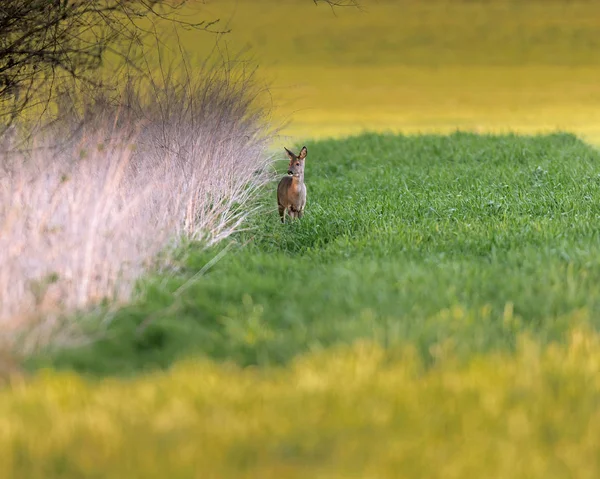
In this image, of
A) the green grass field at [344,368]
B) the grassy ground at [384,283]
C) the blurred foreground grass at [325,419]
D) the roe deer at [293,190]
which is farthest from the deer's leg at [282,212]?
the blurred foreground grass at [325,419]

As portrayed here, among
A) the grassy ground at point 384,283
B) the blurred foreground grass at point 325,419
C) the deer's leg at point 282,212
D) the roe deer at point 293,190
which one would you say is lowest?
the blurred foreground grass at point 325,419

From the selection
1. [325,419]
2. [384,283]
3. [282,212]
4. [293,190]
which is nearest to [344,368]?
[325,419]

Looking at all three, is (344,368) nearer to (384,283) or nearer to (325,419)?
(325,419)

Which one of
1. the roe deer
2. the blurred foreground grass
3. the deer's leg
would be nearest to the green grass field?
the blurred foreground grass

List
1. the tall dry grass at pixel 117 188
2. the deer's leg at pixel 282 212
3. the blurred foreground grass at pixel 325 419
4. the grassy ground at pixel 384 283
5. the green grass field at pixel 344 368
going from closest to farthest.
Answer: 1. the blurred foreground grass at pixel 325 419
2. the green grass field at pixel 344 368
3. the grassy ground at pixel 384 283
4. the tall dry grass at pixel 117 188
5. the deer's leg at pixel 282 212

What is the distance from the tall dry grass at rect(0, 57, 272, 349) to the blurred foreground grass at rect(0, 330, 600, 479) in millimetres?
1263

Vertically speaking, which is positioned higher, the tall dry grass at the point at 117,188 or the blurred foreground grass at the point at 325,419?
the tall dry grass at the point at 117,188

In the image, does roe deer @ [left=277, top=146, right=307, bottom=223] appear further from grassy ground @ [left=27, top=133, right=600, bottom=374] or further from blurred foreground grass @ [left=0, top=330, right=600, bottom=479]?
blurred foreground grass @ [left=0, top=330, right=600, bottom=479]

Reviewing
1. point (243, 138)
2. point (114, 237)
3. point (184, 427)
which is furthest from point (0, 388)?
point (243, 138)

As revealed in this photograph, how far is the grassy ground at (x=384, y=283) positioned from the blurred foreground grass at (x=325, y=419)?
349 millimetres

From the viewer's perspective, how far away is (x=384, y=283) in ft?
23.9

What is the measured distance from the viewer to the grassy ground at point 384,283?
6.23 m

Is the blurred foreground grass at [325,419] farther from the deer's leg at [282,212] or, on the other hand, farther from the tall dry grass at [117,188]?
the deer's leg at [282,212]

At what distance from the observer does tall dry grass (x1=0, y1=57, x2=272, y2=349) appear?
22.8ft
